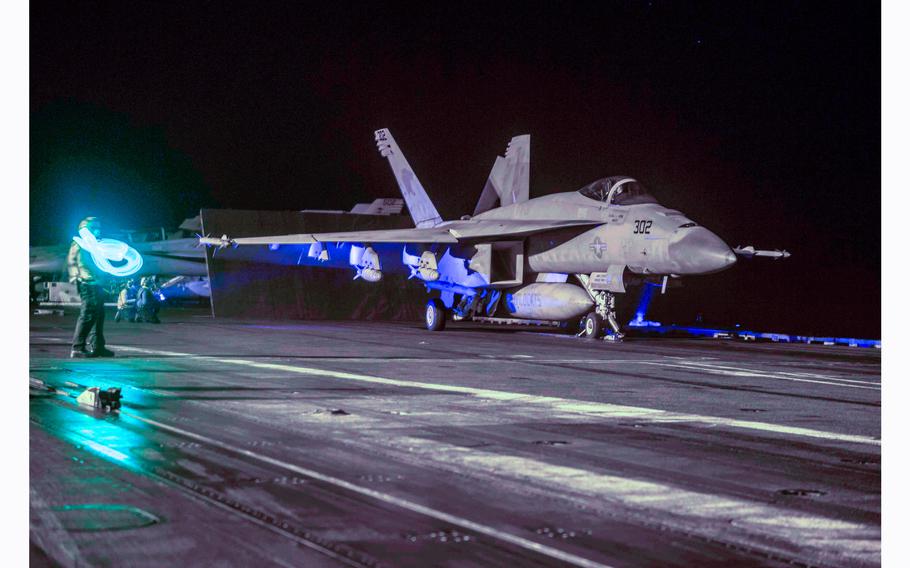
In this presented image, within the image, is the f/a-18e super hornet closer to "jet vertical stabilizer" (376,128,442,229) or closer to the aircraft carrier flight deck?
"jet vertical stabilizer" (376,128,442,229)

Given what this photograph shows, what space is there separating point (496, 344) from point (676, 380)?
6.90 metres

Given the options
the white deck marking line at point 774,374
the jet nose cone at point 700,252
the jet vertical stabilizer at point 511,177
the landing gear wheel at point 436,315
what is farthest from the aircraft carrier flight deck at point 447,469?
the jet vertical stabilizer at point 511,177

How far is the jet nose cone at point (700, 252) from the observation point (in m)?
17.5

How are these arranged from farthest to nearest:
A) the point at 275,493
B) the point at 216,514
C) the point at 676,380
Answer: the point at 676,380, the point at 275,493, the point at 216,514

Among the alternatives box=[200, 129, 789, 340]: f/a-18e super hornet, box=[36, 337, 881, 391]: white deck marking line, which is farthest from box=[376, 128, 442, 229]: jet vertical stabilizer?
box=[36, 337, 881, 391]: white deck marking line

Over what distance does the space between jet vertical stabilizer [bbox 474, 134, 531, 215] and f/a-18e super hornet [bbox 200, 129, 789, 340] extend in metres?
0.03

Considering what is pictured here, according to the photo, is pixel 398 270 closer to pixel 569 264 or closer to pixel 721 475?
pixel 569 264

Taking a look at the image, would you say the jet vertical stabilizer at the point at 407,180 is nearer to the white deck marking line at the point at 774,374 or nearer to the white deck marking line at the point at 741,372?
the white deck marking line at the point at 741,372

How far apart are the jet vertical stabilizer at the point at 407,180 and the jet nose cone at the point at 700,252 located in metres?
10.3

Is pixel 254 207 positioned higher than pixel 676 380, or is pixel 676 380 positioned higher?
pixel 254 207

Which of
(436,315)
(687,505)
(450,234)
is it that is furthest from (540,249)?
(687,505)

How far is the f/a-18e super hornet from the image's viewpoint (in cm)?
1870

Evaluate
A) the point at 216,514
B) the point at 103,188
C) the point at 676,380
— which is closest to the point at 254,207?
the point at 103,188

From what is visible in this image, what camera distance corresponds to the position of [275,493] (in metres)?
4.86
